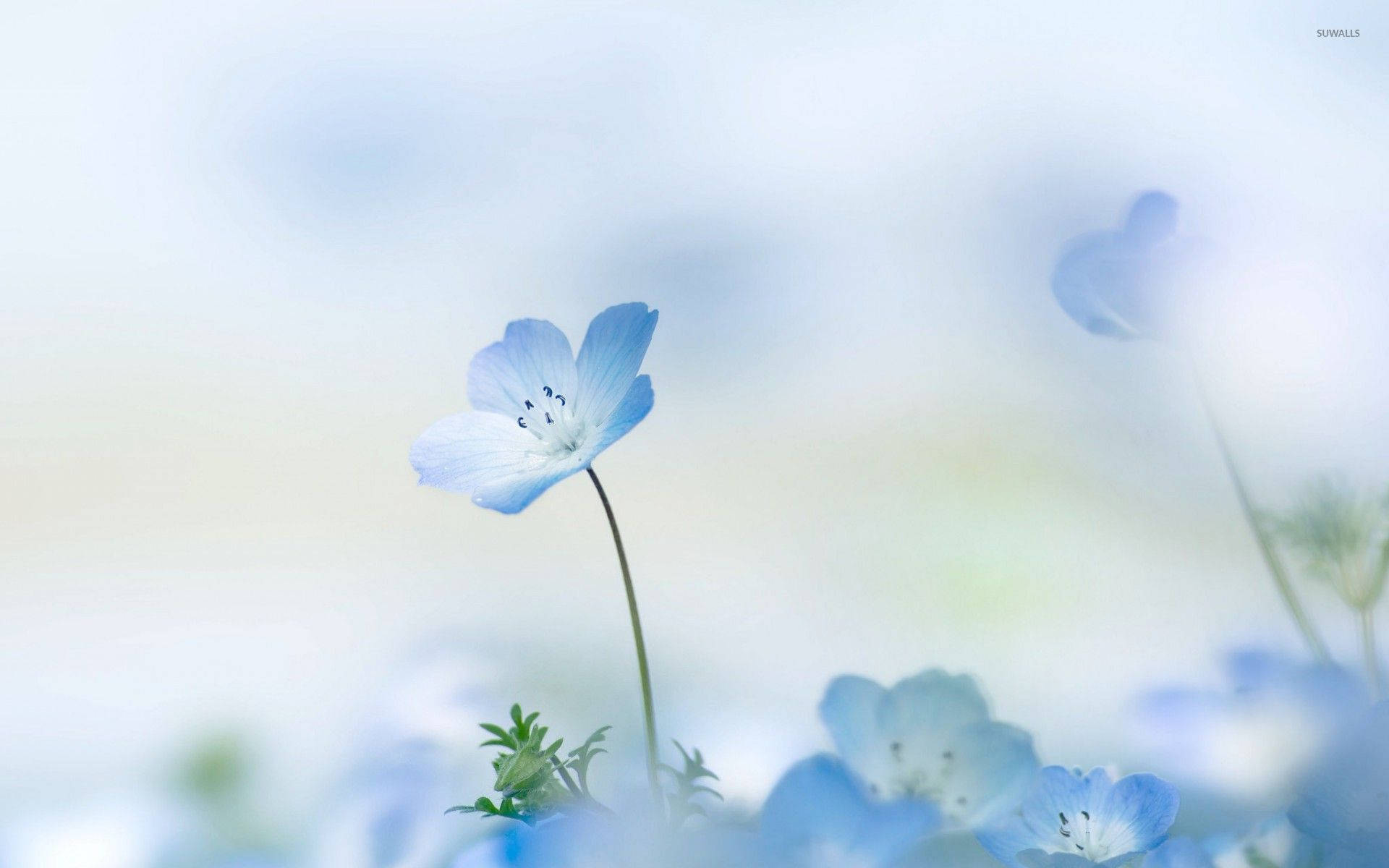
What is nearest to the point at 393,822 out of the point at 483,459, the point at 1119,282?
the point at 483,459

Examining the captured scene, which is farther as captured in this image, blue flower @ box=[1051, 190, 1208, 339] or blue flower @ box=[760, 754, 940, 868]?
blue flower @ box=[1051, 190, 1208, 339]

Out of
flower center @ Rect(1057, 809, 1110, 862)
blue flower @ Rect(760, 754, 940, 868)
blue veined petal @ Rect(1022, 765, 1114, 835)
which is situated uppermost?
blue flower @ Rect(760, 754, 940, 868)

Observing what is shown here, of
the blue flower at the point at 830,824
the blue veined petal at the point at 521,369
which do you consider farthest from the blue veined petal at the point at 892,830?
the blue veined petal at the point at 521,369

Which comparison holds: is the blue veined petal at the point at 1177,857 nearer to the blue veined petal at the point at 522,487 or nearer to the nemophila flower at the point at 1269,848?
the nemophila flower at the point at 1269,848

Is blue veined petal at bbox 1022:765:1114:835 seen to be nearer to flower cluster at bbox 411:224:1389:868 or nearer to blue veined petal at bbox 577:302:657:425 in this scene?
flower cluster at bbox 411:224:1389:868

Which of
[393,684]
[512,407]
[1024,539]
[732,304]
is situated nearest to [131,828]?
[393,684]

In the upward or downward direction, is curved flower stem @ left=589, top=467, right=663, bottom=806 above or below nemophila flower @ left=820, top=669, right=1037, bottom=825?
above

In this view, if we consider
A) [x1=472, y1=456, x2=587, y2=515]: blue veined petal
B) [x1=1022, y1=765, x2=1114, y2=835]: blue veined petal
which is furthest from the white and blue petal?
[x1=1022, y1=765, x2=1114, y2=835]: blue veined petal
